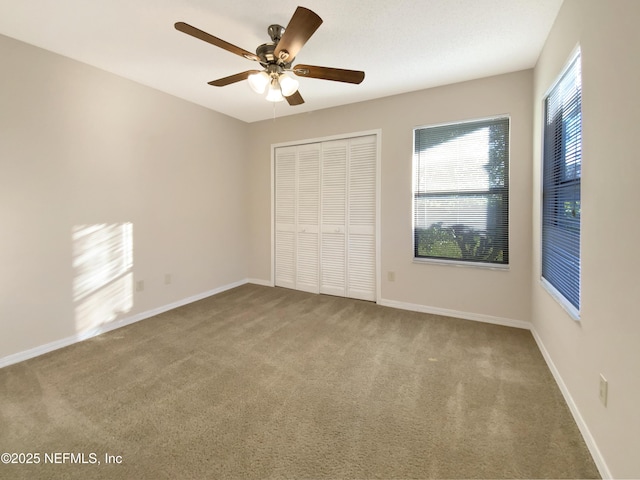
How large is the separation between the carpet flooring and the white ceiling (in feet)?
8.68

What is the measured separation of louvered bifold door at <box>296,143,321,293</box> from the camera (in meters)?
4.39

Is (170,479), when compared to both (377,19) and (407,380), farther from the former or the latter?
(377,19)

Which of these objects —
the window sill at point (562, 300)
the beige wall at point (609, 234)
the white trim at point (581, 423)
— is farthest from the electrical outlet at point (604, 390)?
the window sill at point (562, 300)

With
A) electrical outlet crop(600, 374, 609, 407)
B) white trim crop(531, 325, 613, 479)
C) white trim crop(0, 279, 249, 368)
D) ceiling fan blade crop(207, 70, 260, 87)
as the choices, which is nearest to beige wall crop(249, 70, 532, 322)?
white trim crop(531, 325, 613, 479)

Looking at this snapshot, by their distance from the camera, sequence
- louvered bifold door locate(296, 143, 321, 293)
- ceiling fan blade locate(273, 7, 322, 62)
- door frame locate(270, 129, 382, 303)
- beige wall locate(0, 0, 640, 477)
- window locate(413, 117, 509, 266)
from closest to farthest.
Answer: beige wall locate(0, 0, 640, 477) → ceiling fan blade locate(273, 7, 322, 62) → window locate(413, 117, 509, 266) → door frame locate(270, 129, 382, 303) → louvered bifold door locate(296, 143, 321, 293)

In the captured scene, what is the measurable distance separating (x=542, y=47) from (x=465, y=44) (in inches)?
26.9

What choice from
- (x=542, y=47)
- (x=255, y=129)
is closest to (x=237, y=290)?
(x=255, y=129)

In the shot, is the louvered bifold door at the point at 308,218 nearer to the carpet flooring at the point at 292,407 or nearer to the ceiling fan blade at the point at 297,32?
the carpet flooring at the point at 292,407

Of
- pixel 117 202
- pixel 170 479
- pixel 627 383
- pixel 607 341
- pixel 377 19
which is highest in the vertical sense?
pixel 377 19

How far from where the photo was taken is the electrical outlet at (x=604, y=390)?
139cm

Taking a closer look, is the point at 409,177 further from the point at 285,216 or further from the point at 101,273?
the point at 101,273

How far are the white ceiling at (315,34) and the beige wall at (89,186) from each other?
347 millimetres

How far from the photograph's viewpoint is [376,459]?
1.49 metres

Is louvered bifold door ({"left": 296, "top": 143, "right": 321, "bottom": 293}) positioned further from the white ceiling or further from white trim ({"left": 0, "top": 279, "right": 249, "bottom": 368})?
white trim ({"left": 0, "top": 279, "right": 249, "bottom": 368})
